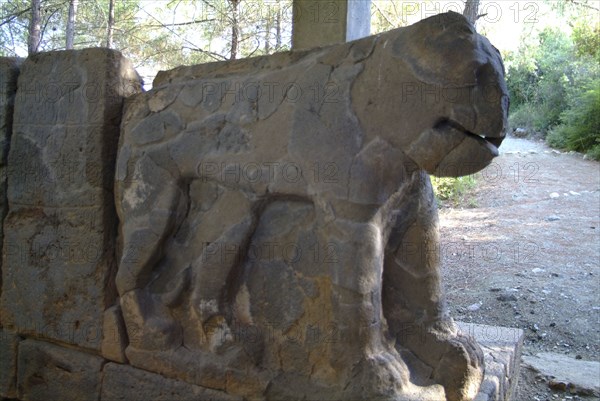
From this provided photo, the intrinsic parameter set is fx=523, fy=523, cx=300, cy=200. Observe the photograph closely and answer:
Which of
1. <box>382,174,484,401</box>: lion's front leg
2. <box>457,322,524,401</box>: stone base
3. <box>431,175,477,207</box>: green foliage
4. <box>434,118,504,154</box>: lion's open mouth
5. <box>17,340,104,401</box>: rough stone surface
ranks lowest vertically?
<box>17,340,104,401</box>: rough stone surface

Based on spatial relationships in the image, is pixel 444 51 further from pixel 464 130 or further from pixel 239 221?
pixel 239 221

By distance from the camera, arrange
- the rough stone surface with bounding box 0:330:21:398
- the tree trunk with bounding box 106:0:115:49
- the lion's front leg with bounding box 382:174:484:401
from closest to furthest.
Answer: the lion's front leg with bounding box 382:174:484:401 < the rough stone surface with bounding box 0:330:21:398 < the tree trunk with bounding box 106:0:115:49

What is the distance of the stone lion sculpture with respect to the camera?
65.2 inches

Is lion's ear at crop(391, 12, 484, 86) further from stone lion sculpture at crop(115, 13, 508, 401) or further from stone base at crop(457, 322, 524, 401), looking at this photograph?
stone base at crop(457, 322, 524, 401)

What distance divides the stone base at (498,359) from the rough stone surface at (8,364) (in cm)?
197

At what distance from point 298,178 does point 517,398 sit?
6.70 feet

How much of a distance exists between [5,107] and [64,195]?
0.55 metres

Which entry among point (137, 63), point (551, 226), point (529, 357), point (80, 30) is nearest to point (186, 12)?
point (137, 63)

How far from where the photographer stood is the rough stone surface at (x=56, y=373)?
7.03 feet

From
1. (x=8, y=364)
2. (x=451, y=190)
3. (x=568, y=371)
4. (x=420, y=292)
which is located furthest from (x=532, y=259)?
(x=8, y=364)

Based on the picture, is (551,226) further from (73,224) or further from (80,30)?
(80,30)

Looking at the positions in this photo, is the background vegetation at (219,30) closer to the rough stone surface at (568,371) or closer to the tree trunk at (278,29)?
the tree trunk at (278,29)

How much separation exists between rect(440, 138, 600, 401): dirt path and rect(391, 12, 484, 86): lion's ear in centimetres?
212

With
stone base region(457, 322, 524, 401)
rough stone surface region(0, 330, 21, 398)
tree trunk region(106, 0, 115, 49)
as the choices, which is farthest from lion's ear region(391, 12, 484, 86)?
tree trunk region(106, 0, 115, 49)
